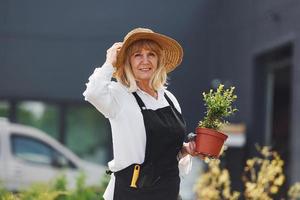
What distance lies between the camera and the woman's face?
3887mm

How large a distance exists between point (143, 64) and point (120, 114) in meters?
0.26

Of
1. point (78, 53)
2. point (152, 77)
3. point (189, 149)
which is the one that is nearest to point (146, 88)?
point (152, 77)

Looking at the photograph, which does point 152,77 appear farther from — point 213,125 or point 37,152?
point 37,152

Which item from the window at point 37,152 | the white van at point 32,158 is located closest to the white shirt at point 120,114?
the white van at point 32,158

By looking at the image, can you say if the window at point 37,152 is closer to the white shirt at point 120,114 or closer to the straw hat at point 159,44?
the straw hat at point 159,44

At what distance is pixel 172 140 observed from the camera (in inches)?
149

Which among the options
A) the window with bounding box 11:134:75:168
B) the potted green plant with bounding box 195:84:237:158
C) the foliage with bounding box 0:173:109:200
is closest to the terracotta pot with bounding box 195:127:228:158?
the potted green plant with bounding box 195:84:237:158

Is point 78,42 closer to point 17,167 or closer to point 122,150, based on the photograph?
point 17,167

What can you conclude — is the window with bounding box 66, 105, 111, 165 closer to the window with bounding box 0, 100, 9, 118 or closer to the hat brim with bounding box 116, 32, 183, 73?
the window with bounding box 0, 100, 9, 118

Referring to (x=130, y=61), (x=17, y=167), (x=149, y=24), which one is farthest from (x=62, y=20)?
(x=130, y=61)

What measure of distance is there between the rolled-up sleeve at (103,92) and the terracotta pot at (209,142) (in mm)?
405

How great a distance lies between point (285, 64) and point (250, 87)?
1158 millimetres

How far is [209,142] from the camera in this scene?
388cm

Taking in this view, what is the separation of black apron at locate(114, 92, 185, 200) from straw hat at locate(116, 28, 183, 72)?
0.64 ft
